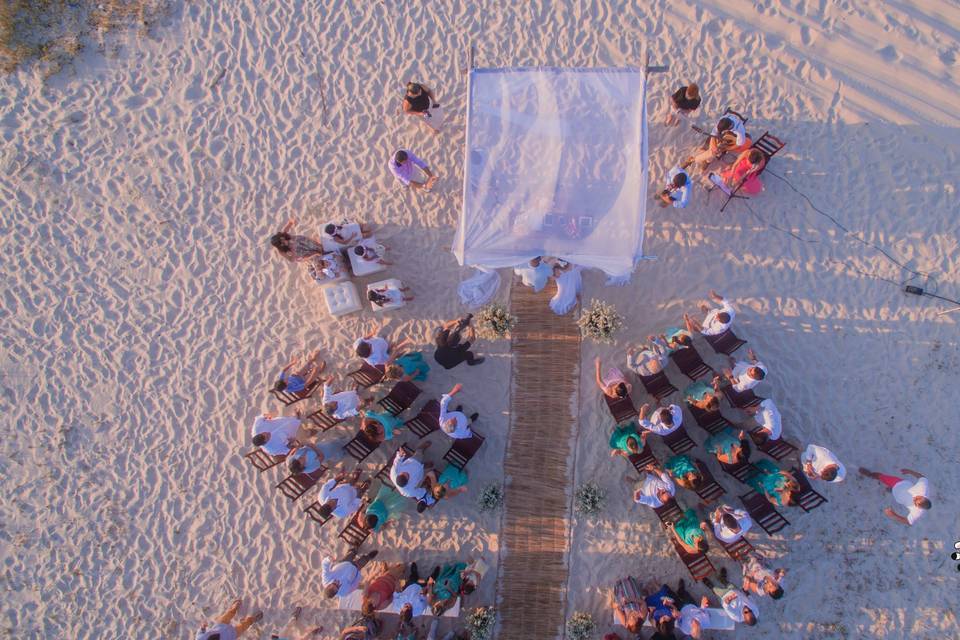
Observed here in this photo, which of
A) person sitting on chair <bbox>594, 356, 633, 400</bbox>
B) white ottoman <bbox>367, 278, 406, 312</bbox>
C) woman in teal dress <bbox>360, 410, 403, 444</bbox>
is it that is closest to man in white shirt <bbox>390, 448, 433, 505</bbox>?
woman in teal dress <bbox>360, 410, 403, 444</bbox>

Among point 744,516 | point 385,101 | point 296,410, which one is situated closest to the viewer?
point 744,516

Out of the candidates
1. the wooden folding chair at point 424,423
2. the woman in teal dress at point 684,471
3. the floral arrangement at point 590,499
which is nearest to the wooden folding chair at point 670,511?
the woman in teal dress at point 684,471

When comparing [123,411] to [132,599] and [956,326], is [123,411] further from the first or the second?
[956,326]

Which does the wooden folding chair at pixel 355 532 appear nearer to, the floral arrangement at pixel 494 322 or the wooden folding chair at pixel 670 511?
the floral arrangement at pixel 494 322

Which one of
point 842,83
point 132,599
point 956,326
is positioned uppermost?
point 842,83

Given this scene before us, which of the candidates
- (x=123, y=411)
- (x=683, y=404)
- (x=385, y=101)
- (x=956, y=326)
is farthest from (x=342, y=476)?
(x=956, y=326)

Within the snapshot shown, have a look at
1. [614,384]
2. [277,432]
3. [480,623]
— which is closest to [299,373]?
[277,432]
